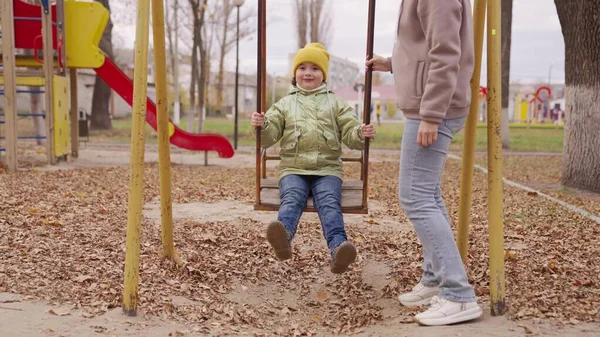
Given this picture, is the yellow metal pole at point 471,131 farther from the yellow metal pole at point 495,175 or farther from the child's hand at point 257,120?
the child's hand at point 257,120

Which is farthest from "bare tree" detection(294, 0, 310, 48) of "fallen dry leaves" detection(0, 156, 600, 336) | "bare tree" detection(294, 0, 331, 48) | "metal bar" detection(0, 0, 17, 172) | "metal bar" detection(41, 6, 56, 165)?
"fallen dry leaves" detection(0, 156, 600, 336)

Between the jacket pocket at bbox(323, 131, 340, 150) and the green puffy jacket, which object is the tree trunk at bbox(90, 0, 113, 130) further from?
the jacket pocket at bbox(323, 131, 340, 150)

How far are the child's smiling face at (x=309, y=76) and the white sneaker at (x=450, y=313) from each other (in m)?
1.87

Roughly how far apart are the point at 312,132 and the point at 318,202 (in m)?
0.50

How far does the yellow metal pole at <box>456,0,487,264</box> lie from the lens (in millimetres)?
3555

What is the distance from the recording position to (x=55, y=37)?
11.2 m

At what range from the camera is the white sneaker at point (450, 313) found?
3.19 metres

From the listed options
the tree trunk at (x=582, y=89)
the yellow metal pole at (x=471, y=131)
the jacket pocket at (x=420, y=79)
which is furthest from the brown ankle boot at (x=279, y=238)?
the tree trunk at (x=582, y=89)

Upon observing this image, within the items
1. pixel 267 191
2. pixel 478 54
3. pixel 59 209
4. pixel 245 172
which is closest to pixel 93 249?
pixel 267 191

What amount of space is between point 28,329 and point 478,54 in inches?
104

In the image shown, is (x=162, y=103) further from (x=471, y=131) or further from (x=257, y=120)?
(x=471, y=131)

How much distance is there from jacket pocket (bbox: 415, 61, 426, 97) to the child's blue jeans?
1121 mm

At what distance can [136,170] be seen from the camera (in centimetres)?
333

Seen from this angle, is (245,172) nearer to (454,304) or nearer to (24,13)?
(24,13)
